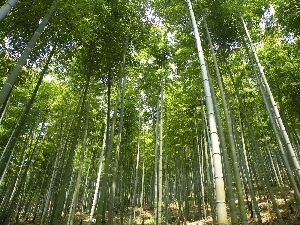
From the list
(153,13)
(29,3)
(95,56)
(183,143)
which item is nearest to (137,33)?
(153,13)

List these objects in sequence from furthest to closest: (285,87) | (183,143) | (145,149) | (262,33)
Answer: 1. (145,149)
2. (183,143)
3. (285,87)
4. (262,33)

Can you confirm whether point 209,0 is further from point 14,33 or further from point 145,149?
point 145,149

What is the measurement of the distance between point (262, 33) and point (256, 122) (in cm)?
515

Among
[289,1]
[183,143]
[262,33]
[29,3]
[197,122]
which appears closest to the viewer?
[29,3]

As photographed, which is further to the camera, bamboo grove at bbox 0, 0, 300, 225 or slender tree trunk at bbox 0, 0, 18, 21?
bamboo grove at bbox 0, 0, 300, 225

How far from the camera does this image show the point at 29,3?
16.7 feet

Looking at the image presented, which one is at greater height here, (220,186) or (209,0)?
(209,0)

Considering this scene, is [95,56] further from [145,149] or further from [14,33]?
[145,149]

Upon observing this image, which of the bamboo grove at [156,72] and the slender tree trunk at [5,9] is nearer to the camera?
the slender tree trunk at [5,9]

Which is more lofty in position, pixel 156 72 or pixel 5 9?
pixel 156 72

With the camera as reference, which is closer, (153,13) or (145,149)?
(153,13)

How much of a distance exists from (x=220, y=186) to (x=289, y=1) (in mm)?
6488

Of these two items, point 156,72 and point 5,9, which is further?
point 156,72

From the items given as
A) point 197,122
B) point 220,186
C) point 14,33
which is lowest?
point 220,186
